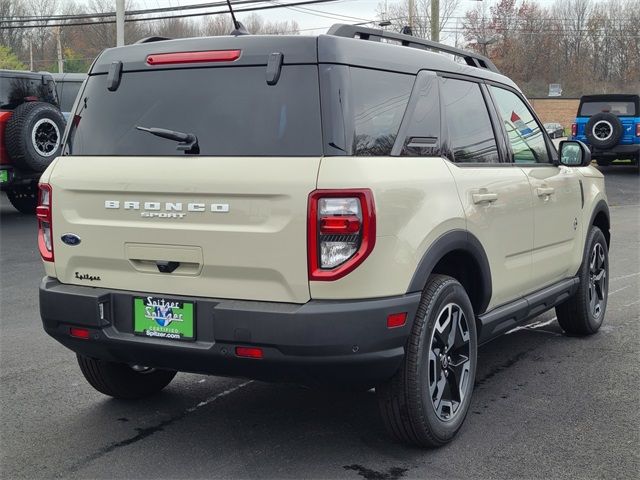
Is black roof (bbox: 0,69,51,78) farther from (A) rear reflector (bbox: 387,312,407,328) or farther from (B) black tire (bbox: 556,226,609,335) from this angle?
(A) rear reflector (bbox: 387,312,407,328)

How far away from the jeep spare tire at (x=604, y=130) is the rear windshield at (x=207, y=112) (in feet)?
62.2

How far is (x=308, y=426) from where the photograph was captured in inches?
164

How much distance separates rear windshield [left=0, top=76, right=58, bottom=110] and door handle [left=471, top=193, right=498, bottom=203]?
10660 millimetres

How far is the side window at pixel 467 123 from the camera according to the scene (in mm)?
4227

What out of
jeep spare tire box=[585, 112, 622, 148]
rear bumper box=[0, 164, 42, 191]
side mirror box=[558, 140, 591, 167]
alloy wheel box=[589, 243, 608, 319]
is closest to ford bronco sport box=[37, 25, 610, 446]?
side mirror box=[558, 140, 591, 167]

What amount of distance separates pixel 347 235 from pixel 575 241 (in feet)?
9.65

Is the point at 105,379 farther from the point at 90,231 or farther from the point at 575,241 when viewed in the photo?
the point at 575,241

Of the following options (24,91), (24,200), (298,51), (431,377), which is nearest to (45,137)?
(24,91)

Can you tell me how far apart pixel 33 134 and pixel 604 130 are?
49.1 feet

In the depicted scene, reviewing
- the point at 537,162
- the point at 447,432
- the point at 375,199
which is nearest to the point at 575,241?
the point at 537,162

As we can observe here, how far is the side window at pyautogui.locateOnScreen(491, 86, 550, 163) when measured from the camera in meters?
4.96

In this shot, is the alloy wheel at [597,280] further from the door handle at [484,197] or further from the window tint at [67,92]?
the window tint at [67,92]

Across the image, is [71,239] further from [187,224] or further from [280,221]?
[280,221]

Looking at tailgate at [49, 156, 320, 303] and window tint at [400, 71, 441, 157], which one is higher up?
window tint at [400, 71, 441, 157]
